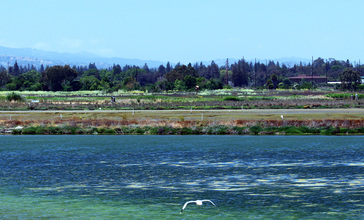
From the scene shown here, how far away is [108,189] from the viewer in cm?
3059

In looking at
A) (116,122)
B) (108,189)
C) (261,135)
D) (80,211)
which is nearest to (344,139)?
(261,135)

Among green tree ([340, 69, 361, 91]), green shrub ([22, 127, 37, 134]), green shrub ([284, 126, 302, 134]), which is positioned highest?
green tree ([340, 69, 361, 91])

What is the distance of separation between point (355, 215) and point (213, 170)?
14370 mm

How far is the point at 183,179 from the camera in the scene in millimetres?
33438

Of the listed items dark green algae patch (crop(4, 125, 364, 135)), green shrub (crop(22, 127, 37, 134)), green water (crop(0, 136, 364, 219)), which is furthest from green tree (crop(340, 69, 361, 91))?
green shrub (crop(22, 127, 37, 134))

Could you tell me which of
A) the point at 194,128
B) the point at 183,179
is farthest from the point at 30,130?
the point at 183,179

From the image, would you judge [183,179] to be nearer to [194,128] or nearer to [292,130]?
[194,128]

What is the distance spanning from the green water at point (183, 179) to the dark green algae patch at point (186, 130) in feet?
21.2

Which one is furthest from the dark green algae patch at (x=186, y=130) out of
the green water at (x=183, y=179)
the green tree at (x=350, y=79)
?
the green tree at (x=350, y=79)

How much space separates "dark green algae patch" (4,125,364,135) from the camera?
61.7 m

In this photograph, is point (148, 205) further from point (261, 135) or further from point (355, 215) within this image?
point (261, 135)

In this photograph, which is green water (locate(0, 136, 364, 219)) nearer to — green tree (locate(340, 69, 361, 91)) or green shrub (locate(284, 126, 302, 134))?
green shrub (locate(284, 126, 302, 134))

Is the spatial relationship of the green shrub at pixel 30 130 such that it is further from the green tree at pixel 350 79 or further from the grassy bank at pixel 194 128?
the green tree at pixel 350 79

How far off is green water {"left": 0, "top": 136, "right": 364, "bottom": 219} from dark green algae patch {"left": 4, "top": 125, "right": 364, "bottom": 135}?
21.2 ft
